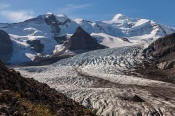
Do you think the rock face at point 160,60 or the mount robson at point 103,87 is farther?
the rock face at point 160,60

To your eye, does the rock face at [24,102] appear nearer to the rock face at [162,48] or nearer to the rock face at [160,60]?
the rock face at [160,60]

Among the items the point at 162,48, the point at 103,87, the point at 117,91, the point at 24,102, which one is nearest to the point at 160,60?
the point at 162,48

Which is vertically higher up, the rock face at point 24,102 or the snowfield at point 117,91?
the rock face at point 24,102

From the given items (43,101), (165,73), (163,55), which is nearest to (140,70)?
(165,73)

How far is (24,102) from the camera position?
14.7 meters

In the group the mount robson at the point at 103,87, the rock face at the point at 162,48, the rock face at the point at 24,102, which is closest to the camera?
the rock face at the point at 24,102

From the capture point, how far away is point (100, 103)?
43.2 meters

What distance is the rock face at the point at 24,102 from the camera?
1359 centimetres

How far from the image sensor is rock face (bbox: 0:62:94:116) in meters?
13.6

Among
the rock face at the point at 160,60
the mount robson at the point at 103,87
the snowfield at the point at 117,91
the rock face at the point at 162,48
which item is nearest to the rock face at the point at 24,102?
the mount robson at the point at 103,87

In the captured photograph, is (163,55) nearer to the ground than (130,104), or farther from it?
farther from it

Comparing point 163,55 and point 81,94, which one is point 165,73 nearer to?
point 163,55

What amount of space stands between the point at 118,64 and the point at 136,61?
7.19 metres

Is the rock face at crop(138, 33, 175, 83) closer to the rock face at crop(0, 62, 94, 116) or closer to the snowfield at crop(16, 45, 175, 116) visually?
the snowfield at crop(16, 45, 175, 116)
